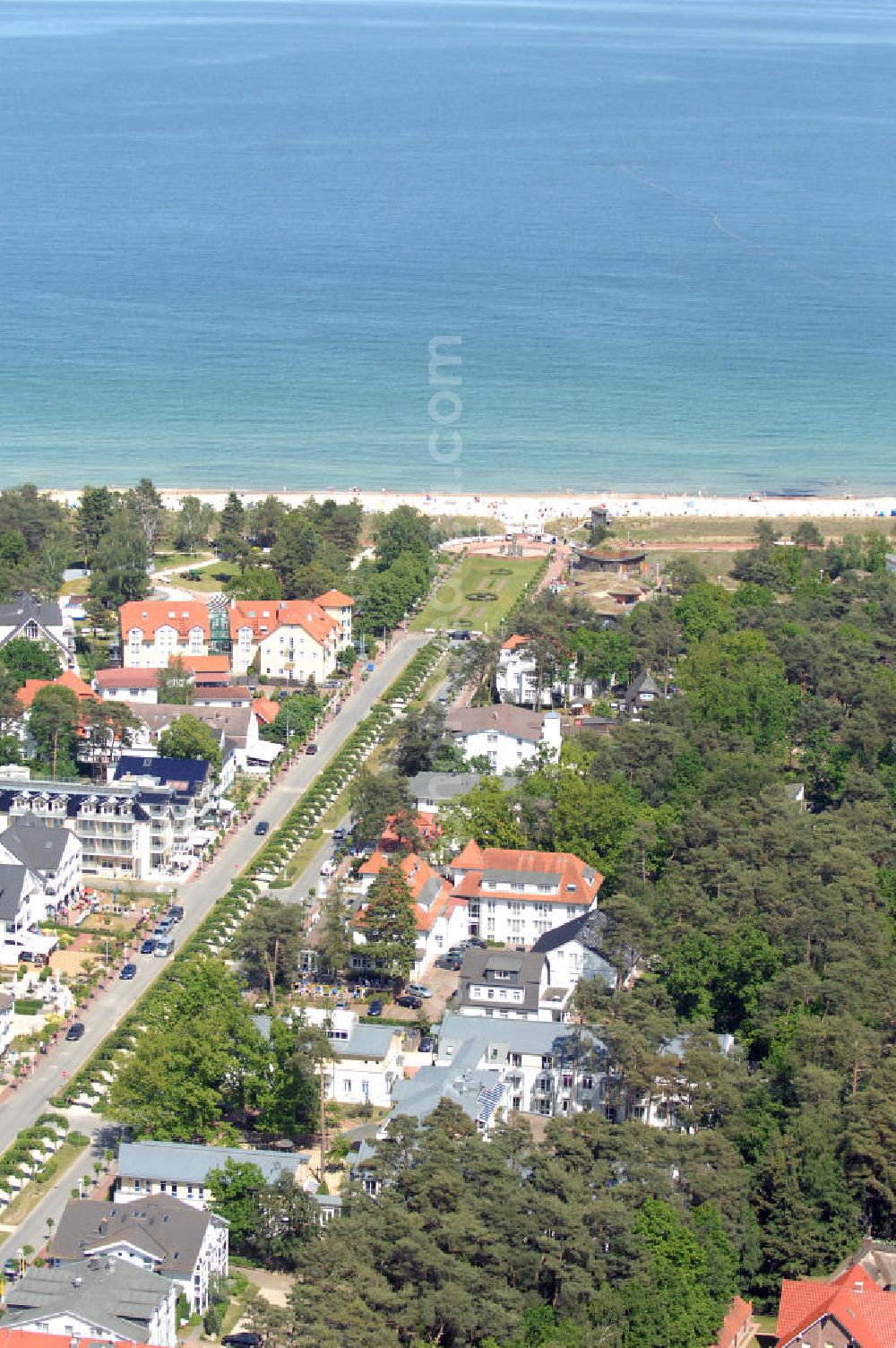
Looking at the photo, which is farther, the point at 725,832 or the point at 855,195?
the point at 855,195

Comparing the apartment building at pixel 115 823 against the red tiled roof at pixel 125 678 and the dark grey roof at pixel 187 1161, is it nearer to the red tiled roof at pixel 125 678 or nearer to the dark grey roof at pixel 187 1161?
the red tiled roof at pixel 125 678

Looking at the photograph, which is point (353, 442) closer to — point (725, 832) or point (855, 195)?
point (725, 832)

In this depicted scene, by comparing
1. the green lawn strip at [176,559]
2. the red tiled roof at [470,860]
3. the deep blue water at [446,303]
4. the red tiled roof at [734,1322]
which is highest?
the deep blue water at [446,303]

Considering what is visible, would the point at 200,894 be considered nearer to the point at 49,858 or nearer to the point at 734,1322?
the point at 49,858

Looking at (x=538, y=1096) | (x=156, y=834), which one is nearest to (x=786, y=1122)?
(x=538, y=1096)

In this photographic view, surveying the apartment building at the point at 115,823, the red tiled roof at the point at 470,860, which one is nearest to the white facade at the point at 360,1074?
the red tiled roof at the point at 470,860

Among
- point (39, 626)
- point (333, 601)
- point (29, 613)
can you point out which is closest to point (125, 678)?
point (39, 626)
